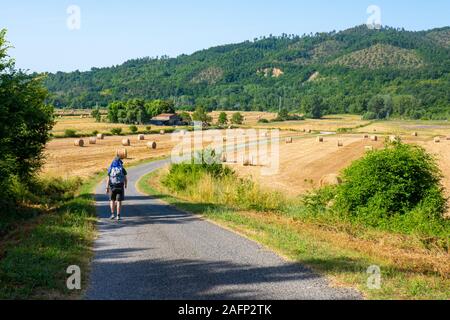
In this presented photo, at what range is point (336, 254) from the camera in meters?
10.5

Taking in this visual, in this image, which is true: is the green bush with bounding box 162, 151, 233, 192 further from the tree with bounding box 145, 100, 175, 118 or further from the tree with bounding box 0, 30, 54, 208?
the tree with bounding box 145, 100, 175, 118

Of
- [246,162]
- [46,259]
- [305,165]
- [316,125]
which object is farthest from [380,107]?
[46,259]

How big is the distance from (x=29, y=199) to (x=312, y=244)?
55.7 ft

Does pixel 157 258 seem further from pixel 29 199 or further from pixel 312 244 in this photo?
pixel 29 199

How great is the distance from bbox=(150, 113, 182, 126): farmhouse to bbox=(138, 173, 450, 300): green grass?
10862 cm

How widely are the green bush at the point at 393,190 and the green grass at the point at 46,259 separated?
8852 millimetres

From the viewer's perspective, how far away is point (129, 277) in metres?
8.40

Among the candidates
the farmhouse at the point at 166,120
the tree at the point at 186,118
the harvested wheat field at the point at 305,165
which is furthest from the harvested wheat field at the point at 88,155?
the tree at the point at 186,118

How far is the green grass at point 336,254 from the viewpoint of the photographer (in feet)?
26.0

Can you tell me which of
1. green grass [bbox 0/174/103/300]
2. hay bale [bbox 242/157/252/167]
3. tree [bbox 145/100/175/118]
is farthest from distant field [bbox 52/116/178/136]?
green grass [bbox 0/174/103/300]

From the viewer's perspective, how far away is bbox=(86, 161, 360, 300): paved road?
759cm

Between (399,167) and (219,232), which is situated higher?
(399,167)
